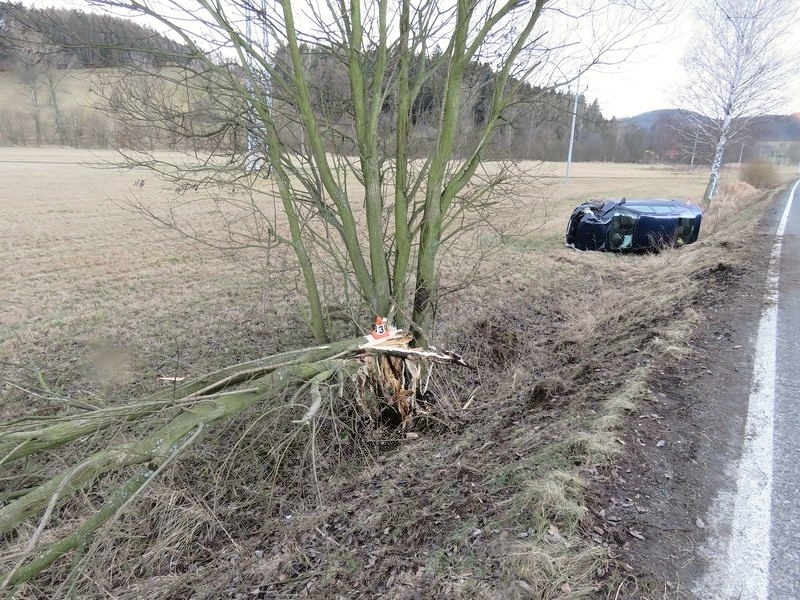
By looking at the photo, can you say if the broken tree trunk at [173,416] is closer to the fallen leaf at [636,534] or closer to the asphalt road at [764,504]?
the fallen leaf at [636,534]

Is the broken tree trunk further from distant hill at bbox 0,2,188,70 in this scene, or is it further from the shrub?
the shrub

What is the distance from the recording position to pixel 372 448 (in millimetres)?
5051

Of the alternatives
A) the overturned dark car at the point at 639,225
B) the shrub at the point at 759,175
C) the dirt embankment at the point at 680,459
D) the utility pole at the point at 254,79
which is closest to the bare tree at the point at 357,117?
the utility pole at the point at 254,79

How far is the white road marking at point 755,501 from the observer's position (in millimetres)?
2311

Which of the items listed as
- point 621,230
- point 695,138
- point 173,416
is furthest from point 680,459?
point 695,138

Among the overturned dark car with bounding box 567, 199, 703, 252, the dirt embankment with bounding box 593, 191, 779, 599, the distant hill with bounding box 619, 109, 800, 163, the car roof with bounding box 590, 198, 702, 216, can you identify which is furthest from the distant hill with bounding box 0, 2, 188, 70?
the car roof with bounding box 590, 198, 702, 216

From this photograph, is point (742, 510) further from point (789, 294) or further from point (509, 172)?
point (789, 294)

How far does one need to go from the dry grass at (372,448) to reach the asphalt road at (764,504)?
0.56 metres

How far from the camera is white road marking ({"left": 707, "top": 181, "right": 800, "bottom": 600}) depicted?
231cm

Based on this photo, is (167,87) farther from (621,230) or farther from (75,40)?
(621,230)

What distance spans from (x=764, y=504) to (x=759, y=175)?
127 ft

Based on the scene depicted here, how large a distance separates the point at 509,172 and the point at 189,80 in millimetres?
3901

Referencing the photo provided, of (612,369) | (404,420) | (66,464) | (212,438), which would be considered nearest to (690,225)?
(612,369)

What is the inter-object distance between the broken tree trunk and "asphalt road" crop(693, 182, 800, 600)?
265 cm
